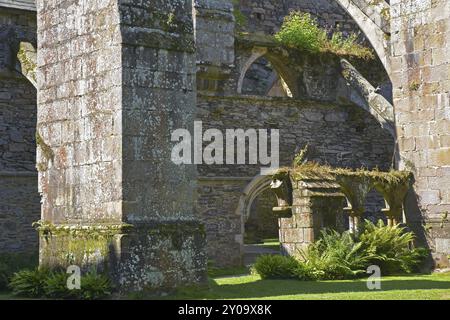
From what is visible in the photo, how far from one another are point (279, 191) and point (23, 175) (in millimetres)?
5360

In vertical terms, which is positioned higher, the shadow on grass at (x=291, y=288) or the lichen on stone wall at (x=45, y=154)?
the lichen on stone wall at (x=45, y=154)

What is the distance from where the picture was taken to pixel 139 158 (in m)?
8.59

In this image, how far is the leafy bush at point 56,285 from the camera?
830 centimetres

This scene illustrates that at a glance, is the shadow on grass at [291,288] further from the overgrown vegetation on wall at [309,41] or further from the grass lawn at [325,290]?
the overgrown vegetation on wall at [309,41]

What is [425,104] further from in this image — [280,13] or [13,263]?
[280,13]

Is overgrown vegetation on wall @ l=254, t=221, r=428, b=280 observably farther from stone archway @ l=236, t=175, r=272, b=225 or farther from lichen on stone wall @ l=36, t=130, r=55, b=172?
lichen on stone wall @ l=36, t=130, r=55, b=172

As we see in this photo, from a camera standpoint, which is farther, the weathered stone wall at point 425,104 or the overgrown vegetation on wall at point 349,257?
the weathered stone wall at point 425,104

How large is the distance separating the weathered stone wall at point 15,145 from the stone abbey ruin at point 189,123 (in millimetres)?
27

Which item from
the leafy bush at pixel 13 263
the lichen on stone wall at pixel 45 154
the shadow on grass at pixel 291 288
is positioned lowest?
the shadow on grass at pixel 291 288

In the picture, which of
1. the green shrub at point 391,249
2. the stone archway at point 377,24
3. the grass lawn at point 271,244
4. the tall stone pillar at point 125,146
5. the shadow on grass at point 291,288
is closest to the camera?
the tall stone pillar at point 125,146

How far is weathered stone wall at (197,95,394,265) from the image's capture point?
53.3 feet

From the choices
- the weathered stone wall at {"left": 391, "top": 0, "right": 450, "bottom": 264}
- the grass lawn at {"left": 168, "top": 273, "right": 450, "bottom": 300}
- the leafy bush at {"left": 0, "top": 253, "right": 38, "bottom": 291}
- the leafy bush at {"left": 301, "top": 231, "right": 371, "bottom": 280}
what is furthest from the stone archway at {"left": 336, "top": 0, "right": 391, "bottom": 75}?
the leafy bush at {"left": 0, "top": 253, "right": 38, "bottom": 291}

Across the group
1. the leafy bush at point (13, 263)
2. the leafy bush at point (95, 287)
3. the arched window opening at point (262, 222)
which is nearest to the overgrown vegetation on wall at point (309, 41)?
the arched window opening at point (262, 222)

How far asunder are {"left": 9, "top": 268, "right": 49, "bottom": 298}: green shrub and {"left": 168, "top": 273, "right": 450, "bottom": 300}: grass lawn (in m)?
1.69
